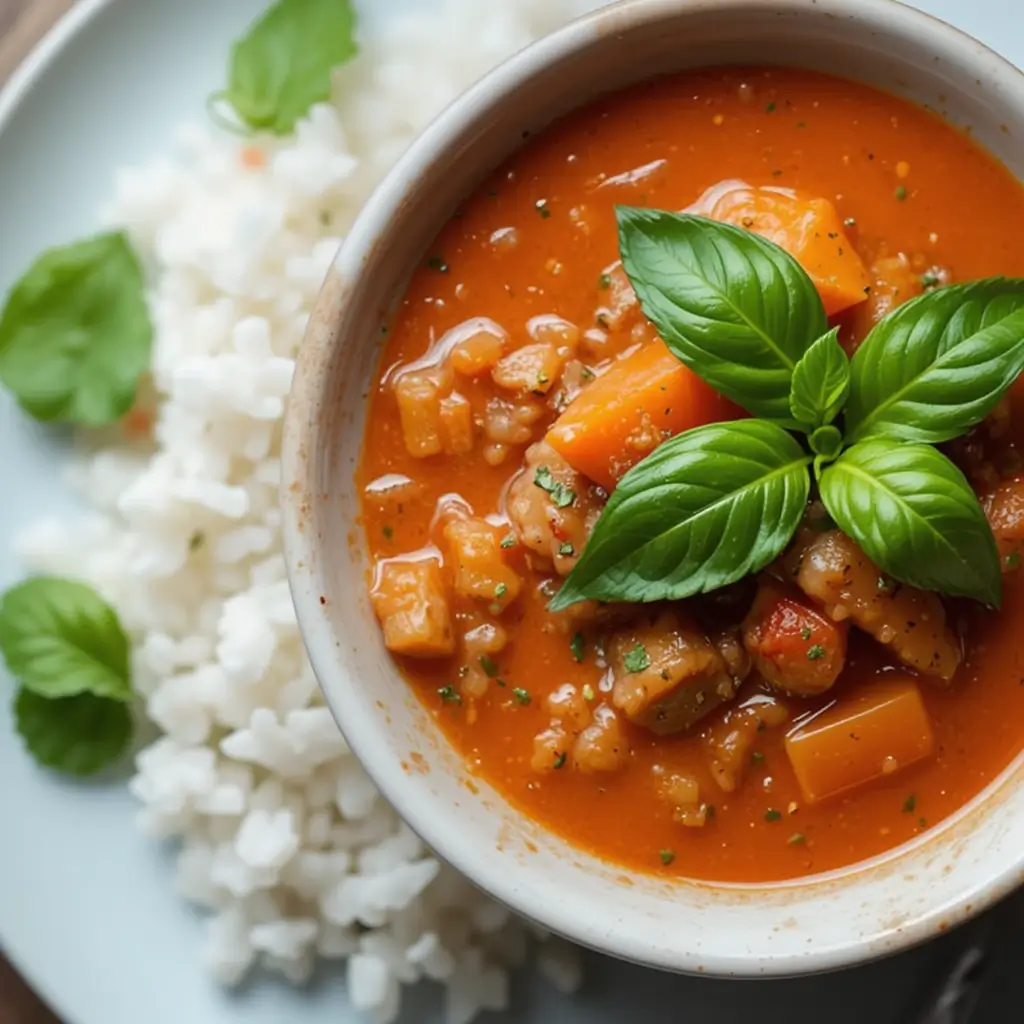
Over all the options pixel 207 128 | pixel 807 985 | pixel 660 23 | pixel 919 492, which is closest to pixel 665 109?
pixel 660 23

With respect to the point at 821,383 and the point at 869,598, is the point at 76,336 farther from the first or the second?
the point at 869,598

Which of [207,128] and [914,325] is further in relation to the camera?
[207,128]

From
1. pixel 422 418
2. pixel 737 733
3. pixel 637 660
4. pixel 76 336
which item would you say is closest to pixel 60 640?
pixel 76 336

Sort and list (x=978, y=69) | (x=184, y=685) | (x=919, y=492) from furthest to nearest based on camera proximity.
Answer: (x=184, y=685) < (x=978, y=69) < (x=919, y=492)

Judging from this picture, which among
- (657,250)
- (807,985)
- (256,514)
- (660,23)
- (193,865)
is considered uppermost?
(660,23)

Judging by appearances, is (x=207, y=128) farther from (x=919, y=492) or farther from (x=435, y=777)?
(x=919, y=492)

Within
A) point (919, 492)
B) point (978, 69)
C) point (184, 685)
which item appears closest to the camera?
point (919, 492)
